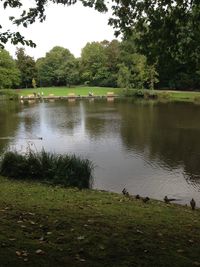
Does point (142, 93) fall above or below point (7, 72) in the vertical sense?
below

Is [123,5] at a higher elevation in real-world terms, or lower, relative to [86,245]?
higher

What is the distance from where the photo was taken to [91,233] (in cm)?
605

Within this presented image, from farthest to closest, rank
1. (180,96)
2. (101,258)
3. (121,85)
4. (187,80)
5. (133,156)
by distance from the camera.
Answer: (121,85)
(187,80)
(180,96)
(133,156)
(101,258)

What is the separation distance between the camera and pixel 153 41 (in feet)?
22.7

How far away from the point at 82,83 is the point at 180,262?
82338 millimetres

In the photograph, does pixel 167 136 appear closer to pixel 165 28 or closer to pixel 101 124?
pixel 101 124

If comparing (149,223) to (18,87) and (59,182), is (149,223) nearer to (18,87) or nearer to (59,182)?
(59,182)

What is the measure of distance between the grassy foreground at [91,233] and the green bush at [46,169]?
8.60 feet

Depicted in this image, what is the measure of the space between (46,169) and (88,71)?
7276 cm

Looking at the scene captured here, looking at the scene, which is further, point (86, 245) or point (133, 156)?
point (133, 156)

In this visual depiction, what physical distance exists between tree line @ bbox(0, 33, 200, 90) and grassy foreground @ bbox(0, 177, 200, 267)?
184 feet

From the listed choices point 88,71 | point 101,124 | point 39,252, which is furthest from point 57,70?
point 39,252

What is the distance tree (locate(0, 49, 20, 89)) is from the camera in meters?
72.1

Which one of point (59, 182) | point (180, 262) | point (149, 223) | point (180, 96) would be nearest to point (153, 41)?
point (149, 223)
